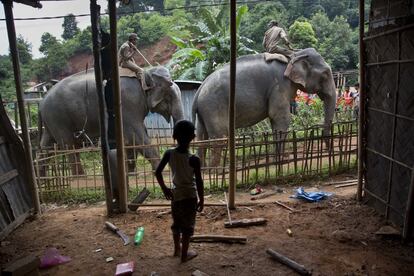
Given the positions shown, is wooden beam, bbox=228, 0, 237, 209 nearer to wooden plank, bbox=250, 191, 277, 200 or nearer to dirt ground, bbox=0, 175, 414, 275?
dirt ground, bbox=0, 175, 414, 275

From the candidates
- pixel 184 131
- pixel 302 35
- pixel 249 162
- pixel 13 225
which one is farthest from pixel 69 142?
pixel 302 35

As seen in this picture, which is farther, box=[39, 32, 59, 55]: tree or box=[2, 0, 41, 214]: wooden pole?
box=[39, 32, 59, 55]: tree

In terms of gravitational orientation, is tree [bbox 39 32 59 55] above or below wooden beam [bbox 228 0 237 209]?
above

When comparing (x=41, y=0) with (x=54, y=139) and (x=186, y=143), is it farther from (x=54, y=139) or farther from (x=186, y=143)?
(x=54, y=139)

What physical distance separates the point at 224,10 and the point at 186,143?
12.0 meters

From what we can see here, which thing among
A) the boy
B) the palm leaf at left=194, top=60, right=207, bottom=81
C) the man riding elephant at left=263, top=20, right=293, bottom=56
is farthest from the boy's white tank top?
the palm leaf at left=194, top=60, right=207, bottom=81

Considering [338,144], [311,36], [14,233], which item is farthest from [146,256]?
[311,36]

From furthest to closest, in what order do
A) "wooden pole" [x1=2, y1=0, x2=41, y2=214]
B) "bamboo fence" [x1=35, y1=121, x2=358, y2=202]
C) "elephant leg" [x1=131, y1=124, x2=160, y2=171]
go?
"elephant leg" [x1=131, y1=124, x2=160, y2=171] < "bamboo fence" [x1=35, y1=121, x2=358, y2=202] < "wooden pole" [x1=2, y1=0, x2=41, y2=214]

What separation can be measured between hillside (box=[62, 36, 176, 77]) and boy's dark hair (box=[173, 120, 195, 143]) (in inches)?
970

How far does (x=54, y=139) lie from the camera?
8.11 m

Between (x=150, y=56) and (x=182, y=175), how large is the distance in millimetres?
25829

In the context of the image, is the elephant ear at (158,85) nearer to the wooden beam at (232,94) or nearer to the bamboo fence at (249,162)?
the bamboo fence at (249,162)

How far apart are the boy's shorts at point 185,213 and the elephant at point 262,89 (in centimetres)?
433

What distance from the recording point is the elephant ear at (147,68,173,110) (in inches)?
299
